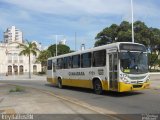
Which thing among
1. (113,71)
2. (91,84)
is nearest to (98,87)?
(91,84)

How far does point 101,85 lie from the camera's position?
67.7 feet

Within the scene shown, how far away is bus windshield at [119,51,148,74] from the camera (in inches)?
731

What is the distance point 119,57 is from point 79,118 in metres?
7.80

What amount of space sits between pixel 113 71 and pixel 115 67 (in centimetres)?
29

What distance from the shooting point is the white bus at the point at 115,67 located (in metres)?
18.5

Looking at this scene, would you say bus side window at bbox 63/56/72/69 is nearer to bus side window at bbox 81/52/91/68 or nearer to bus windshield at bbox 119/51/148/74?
bus side window at bbox 81/52/91/68

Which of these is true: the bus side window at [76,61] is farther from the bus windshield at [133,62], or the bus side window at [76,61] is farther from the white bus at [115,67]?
the bus windshield at [133,62]

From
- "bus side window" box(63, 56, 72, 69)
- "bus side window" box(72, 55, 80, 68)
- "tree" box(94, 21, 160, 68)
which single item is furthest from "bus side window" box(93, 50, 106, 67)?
"tree" box(94, 21, 160, 68)

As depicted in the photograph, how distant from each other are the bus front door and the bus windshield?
0.44 meters

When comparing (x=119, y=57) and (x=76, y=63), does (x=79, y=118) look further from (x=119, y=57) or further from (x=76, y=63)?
(x=76, y=63)

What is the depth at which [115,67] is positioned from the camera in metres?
18.8

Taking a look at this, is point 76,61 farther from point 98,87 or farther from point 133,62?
point 133,62

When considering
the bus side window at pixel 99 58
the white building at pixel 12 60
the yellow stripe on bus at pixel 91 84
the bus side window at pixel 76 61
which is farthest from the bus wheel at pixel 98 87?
the white building at pixel 12 60

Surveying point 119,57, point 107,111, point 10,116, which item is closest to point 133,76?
point 119,57
